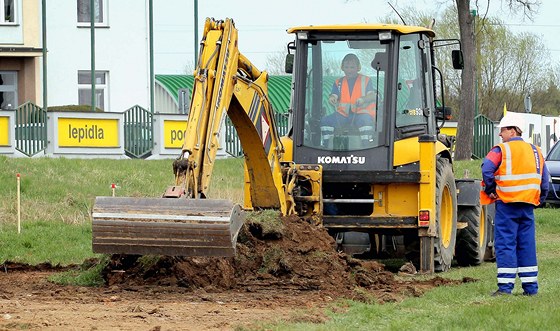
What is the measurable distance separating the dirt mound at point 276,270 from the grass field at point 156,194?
1.38ft

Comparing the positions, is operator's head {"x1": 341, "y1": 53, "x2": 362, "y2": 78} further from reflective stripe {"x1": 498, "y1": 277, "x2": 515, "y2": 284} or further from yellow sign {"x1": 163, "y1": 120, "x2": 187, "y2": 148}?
yellow sign {"x1": 163, "y1": 120, "x2": 187, "y2": 148}

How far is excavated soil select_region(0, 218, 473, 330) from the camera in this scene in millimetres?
9906

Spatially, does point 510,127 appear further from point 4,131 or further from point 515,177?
point 4,131

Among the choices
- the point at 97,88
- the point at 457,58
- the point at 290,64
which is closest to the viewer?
the point at 290,64

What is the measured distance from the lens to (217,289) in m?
11.9

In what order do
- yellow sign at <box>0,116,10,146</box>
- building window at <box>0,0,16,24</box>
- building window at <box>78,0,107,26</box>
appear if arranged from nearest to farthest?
yellow sign at <box>0,116,10,146</box>, building window at <box>0,0,16,24</box>, building window at <box>78,0,107,26</box>

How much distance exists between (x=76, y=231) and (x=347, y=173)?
5.69 meters

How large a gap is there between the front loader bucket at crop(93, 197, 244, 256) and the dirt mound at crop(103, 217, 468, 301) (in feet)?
3.18

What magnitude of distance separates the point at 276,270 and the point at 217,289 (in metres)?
0.91

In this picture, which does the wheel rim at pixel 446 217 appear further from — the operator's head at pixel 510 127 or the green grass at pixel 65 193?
the green grass at pixel 65 193

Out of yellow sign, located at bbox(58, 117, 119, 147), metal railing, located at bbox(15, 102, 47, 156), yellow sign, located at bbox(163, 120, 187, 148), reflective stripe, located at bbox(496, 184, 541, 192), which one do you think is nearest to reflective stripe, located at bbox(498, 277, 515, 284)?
reflective stripe, located at bbox(496, 184, 541, 192)

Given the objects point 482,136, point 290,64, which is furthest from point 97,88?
point 290,64

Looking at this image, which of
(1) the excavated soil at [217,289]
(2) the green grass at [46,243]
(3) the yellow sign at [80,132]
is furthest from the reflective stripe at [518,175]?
(3) the yellow sign at [80,132]

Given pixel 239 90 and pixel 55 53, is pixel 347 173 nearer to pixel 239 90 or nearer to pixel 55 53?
pixel 239 90
